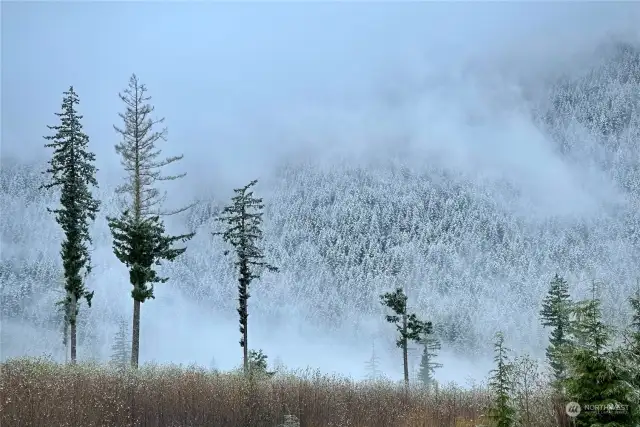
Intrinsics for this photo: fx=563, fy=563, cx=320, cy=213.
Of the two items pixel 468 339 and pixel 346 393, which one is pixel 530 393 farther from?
pixel 468 339

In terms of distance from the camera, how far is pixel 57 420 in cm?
1068

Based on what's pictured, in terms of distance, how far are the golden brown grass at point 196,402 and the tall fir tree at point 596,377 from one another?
4.58 ft

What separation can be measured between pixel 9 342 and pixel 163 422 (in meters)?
181

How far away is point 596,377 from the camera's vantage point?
25.1 feet

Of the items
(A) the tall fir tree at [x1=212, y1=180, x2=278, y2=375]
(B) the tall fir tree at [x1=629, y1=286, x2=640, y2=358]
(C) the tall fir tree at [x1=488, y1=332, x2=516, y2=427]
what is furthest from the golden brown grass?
(A) the tall fir tree at [x1=212, y1=180, x2=278, y2=375]

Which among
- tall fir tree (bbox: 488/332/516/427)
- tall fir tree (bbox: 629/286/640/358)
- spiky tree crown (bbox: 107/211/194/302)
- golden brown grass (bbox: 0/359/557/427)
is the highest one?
spiky tree crown (bbox: 107/211/194/302)

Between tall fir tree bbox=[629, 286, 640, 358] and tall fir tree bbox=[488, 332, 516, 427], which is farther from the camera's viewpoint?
tall fir tree bbox=[488, 332, 516, 427]

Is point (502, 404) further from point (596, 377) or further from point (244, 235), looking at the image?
point (244, 235)

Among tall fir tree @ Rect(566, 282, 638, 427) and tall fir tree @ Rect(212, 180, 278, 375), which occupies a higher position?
tall fir tree @ Rect(212, 180, 278, 375)

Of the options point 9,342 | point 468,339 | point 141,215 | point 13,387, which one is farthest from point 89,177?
point 468,339

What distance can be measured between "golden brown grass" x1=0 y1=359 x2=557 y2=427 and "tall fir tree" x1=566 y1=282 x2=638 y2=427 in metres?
1.39

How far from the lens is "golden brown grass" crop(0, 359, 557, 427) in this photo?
11102 mm

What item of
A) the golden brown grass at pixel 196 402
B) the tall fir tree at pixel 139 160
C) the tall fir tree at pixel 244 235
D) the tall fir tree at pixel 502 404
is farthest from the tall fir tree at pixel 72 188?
the tall fir tree at pixel 502 404

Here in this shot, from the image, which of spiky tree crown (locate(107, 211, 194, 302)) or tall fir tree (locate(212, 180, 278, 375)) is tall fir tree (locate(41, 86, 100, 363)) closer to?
spiky tree crown (locate(107, 211, 194, 302))
